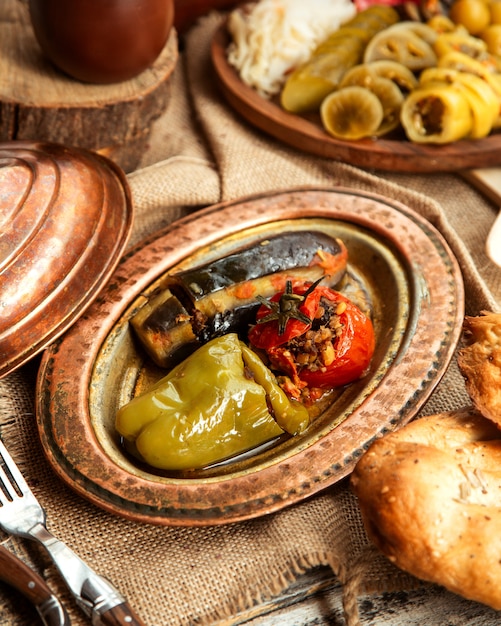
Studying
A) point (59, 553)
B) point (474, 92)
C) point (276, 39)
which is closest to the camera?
point (59, 553)

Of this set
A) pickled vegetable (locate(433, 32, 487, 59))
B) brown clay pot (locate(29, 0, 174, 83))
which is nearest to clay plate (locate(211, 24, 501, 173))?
pickled vegetable (locate(433, 32, 487, 59))

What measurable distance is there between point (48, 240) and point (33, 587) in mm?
1321

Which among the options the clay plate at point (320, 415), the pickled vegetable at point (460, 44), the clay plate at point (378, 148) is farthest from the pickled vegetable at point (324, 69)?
the clay plate at point (320, 415)

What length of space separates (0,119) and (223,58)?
1.62m

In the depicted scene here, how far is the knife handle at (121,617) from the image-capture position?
87.5 inches

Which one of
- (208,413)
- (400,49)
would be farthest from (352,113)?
(208,413)

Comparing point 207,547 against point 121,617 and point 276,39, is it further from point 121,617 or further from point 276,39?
point 276,39

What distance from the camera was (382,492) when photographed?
2.18m

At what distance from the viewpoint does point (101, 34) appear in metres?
3.72

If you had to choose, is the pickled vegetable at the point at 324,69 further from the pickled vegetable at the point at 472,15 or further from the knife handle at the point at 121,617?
the knife handle at the point at 121,617

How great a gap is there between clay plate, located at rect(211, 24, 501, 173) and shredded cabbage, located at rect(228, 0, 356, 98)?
0.88ft

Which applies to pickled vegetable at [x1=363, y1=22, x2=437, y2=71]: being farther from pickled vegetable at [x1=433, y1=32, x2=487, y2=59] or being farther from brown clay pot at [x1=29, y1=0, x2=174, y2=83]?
brown clay pot at [x1=29, y1=0, x2=174, y2=83]

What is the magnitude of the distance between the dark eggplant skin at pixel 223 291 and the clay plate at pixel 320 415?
0.16m

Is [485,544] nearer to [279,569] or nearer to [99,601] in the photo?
[279,569]
